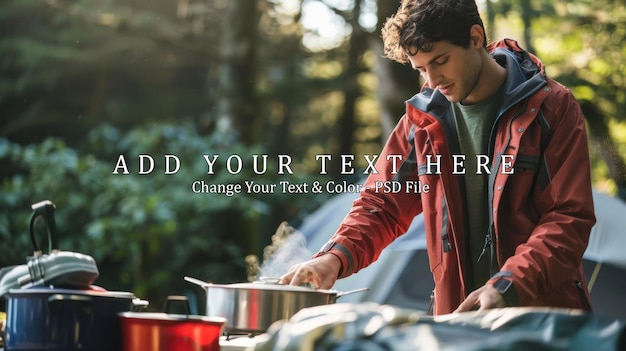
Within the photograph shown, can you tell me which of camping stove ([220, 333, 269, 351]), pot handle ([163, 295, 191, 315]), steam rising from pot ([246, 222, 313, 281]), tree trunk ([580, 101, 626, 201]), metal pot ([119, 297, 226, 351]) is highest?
tree trunk ([580, 101, 626, 201])

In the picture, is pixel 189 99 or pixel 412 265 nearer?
pixel 412 265

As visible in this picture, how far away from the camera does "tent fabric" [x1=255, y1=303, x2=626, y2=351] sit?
114 cm

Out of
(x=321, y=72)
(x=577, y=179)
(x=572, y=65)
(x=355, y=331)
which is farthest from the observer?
(x=321, y=72)

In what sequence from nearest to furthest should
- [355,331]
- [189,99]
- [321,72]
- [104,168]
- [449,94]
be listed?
[355,331], [449,94], [104,168], [189,99], [321,72]

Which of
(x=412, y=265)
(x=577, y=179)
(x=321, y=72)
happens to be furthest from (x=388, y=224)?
(x=321, y=72)

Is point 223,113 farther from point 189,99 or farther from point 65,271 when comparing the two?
point 65,271

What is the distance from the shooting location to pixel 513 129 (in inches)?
78.2

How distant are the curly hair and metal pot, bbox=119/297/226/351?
2.80ft

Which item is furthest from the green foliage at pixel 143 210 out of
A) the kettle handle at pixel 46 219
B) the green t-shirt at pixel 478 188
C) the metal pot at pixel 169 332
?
the metal pot at pixel 169 332

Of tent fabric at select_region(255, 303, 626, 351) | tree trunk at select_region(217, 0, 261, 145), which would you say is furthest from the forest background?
tent fabric at select_region(255, 303, 626, 351)

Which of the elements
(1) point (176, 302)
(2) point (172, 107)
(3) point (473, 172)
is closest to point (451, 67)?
(3) point (473, 172)

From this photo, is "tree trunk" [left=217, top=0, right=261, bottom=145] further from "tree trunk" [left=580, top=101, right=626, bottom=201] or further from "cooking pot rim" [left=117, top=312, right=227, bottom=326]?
"cooking pot rim" [left=117, top=312, right=227, bottom=326]

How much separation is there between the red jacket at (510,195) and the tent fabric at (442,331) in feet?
1.52

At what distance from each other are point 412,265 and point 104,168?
2954 mm
